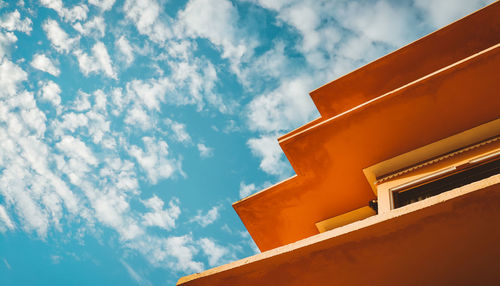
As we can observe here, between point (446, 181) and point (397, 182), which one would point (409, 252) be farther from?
point (397, 182)

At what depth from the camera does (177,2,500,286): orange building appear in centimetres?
274

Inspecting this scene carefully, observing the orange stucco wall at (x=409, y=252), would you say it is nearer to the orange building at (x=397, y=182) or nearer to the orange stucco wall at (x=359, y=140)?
the orange building at (x=397, y=182)

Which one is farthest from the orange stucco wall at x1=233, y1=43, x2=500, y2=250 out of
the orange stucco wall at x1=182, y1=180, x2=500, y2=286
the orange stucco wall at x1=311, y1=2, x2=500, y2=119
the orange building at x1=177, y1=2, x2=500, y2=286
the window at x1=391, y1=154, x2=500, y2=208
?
the orange stucco wall at x1=182, y1=180, x2=500, y2=286

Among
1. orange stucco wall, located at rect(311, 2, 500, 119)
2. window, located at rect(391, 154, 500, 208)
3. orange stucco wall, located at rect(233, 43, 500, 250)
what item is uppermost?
orange stucco wall, located at rect(311, 2, 500, 119)

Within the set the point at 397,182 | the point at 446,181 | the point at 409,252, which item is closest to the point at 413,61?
the point at 397,182

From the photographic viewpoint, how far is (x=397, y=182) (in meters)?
5.23

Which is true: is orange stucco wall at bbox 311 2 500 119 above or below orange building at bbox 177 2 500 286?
above

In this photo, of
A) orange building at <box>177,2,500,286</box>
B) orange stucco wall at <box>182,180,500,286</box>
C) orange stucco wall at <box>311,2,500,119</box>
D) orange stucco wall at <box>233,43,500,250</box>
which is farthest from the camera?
orange stucco wall at <box>311,2,500,119</box>

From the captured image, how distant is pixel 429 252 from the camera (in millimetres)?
2832

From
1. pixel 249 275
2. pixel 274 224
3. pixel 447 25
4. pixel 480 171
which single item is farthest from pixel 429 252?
pixel 447 25

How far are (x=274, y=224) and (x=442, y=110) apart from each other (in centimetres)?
401

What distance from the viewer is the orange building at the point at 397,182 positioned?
2736 millimetres

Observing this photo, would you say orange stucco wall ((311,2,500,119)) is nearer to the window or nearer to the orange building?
the orange building

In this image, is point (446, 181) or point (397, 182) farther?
point (397, 182)
